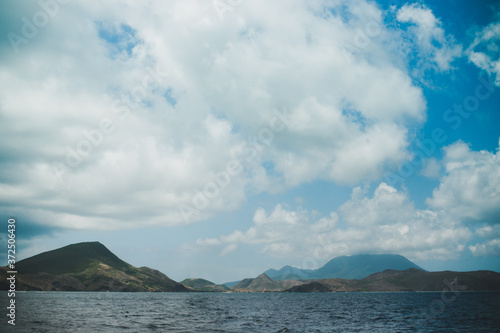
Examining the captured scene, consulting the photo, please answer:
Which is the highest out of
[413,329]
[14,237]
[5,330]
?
[14,237]

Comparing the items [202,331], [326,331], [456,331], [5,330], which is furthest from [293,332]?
[5,330]

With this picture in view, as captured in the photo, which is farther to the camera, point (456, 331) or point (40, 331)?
point (456, 331)

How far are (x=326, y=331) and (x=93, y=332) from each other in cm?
3961

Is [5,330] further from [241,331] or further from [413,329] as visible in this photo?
[413,329]

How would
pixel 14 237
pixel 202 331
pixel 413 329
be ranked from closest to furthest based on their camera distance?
pixel 202 331 < pixel 14 237 < pixel 413 329

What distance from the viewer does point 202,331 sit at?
50.4 meters

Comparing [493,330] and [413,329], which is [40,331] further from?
[493,330]

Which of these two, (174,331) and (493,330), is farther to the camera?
(493,330)

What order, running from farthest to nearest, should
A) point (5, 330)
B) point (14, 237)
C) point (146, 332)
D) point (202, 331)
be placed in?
1. point (14, 237)
2. point (202, 331)
3. point (146, 332)
4. point (5, 330)

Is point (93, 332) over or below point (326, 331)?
over

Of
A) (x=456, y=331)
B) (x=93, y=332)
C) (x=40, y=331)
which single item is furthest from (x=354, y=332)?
(x=40, y=331)

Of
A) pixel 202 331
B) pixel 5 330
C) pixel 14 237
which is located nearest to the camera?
pixel 5 330

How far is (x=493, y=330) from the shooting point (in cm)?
5591

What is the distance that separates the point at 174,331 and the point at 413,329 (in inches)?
1797
